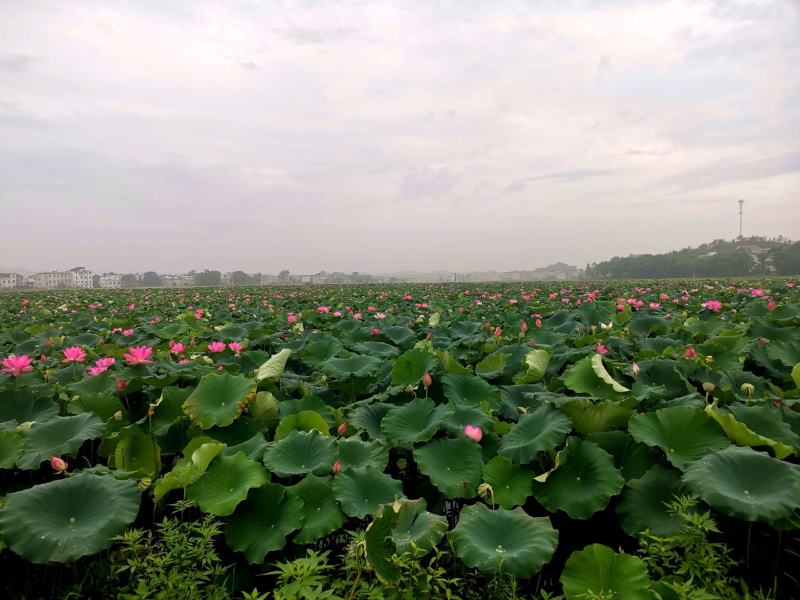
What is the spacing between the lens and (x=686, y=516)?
55.2 inches

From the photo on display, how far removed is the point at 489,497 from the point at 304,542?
0.71 meters

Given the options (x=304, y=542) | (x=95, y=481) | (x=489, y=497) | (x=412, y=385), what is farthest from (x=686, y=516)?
(x=95, y=481)

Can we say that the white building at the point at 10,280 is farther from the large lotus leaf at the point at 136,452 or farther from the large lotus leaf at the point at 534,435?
the large lotus leaf at the point at 534,435

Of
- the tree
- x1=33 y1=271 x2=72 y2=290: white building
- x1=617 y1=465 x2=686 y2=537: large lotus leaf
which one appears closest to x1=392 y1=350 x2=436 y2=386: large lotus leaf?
x1=617 y1=465 x2=686 y2=537: large lotus leaf

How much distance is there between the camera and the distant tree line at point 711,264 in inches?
2585

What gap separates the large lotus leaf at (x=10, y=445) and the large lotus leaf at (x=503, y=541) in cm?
179

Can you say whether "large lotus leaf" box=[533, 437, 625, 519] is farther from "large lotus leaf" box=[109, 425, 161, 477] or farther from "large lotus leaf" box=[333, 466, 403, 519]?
"large lotus leaf" box=[109, 425, 161, 477]

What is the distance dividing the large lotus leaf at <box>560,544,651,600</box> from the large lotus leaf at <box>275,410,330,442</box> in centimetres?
117

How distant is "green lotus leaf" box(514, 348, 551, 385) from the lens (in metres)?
2.90

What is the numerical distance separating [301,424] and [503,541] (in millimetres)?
1082

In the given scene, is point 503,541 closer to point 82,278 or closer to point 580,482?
point 580,482

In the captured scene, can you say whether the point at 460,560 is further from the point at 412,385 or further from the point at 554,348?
the point at 554,348

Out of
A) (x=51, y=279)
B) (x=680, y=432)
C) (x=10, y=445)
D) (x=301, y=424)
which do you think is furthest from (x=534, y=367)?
(x=51, y=279)

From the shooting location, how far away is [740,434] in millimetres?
1812
